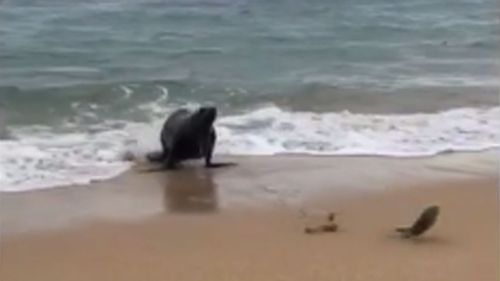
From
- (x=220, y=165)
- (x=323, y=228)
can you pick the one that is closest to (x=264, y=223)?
(x=323, y=228)

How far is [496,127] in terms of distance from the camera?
9.13m

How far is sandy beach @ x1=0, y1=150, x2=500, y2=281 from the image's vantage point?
17.6 ft

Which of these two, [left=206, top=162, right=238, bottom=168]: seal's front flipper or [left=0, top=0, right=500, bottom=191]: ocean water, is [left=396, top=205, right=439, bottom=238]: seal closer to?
[left=206, top=162, right=238, bottom=168]: seal's front flipper

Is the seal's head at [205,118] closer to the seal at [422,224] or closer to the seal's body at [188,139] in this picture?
the seal's body at [188,139]

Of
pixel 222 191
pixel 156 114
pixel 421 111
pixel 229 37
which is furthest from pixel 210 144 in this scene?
pixel 229 37

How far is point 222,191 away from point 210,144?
3.45 feet

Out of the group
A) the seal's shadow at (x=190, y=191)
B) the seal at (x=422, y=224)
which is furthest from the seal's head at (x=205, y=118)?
the seal at (x=422, y=224)

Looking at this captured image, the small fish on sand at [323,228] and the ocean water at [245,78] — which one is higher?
the small fish on sand at [323,228]

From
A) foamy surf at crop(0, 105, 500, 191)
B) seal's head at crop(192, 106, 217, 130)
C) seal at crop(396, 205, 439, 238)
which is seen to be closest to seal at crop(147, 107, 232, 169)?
seal's head at crop(192, 106, 217, 130)

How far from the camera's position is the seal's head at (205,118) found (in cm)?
839

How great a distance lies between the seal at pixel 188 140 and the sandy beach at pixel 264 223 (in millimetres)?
171

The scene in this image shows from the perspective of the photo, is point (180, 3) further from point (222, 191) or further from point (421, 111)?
point (222, 191)

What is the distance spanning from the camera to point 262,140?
340 inches

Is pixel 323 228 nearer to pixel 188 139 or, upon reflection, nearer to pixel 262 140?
pixel 188 139
